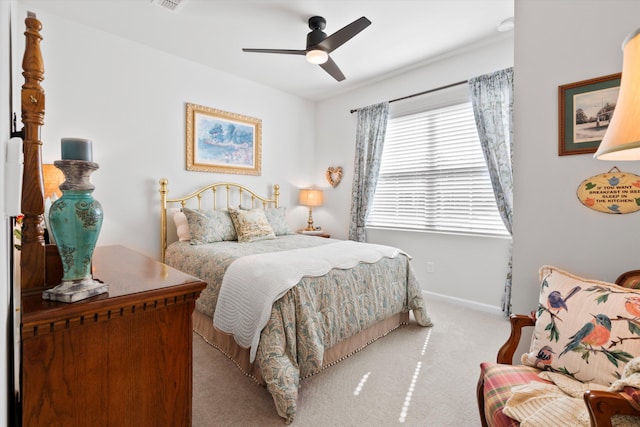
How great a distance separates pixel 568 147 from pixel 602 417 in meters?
1.21

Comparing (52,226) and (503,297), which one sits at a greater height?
(52,226)

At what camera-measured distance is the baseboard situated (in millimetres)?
3283

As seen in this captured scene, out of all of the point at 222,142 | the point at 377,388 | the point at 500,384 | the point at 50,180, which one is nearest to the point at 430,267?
the point at 377,388

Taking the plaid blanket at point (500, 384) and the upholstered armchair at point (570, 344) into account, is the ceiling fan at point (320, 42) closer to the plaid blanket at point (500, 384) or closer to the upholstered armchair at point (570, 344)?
the upholstered armchair at point (570, 344)

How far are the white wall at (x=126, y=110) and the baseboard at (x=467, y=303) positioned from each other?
9.69 ft

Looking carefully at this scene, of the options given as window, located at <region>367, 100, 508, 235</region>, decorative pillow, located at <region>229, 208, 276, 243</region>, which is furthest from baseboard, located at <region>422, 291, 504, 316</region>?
decorative pillow, located at <region>229, 208, 276, 243</region>

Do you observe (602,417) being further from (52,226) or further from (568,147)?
(52,226)

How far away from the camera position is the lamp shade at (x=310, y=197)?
467cm

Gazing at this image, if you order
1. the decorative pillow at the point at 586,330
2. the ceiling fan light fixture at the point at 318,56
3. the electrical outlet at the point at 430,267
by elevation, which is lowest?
the electrical outlet at the point at 430,267

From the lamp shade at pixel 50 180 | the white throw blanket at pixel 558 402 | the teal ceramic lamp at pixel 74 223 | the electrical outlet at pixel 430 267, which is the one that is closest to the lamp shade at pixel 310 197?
the electrical outlet at pixel 430 267

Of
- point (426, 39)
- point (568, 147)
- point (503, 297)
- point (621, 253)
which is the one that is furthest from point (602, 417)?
point (426, 39)

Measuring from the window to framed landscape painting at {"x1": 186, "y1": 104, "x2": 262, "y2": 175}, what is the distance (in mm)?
1863

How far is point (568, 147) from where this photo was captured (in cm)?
151

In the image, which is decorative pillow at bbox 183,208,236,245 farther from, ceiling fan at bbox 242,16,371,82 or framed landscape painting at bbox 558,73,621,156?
framed landscape painting at bbox 558,73,621,156
